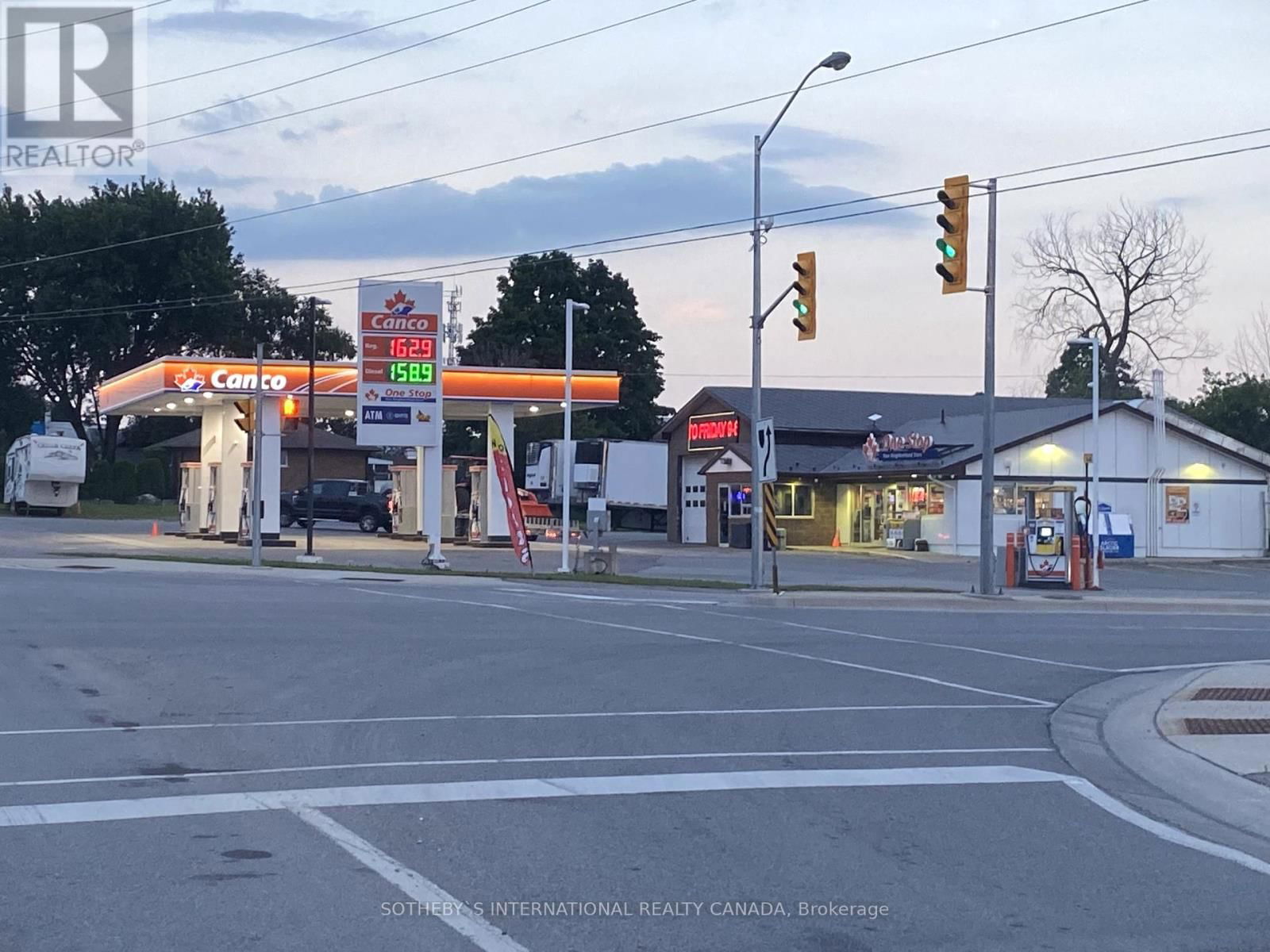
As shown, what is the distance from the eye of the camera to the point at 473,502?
50938mm

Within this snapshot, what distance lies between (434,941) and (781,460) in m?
50.7

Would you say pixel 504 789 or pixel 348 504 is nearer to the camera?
pixel 504 789

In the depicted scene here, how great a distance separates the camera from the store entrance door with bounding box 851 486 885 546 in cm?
Result: 5584

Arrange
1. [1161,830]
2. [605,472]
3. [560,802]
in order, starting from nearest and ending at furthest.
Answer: [1161,830]
[560,802]
[605,472]

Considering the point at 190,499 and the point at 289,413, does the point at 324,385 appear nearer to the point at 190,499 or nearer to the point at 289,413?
the point at 289,413

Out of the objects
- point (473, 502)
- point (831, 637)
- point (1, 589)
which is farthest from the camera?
point (473, 502)

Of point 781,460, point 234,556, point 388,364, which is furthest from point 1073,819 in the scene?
point 781,460

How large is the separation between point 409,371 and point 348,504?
22685mm

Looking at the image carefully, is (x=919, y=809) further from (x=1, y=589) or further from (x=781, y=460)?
(x=781, y=460)

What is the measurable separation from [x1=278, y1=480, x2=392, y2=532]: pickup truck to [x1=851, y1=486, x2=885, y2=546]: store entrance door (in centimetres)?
1887

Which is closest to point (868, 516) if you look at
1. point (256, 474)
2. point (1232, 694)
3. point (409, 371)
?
point (409, 371)

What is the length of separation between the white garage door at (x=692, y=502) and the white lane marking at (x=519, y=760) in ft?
151

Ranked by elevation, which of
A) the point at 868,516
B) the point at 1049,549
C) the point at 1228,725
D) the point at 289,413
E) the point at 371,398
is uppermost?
the point at 371,398

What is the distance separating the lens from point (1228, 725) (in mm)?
13531
